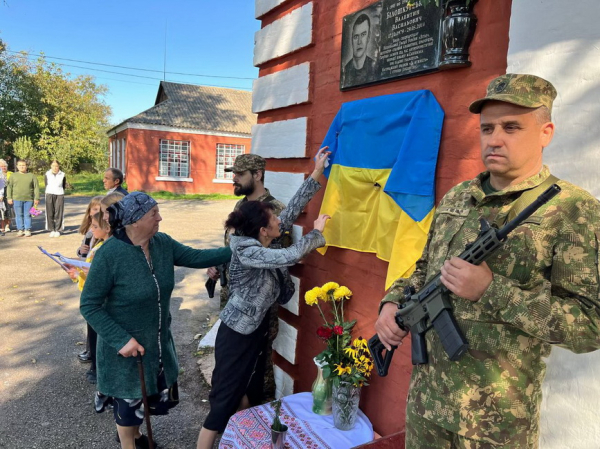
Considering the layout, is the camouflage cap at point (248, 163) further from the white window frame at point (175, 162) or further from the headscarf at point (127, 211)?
the white window frame at point (175, 162)

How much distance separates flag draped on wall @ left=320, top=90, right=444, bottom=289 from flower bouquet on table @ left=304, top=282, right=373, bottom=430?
411mm

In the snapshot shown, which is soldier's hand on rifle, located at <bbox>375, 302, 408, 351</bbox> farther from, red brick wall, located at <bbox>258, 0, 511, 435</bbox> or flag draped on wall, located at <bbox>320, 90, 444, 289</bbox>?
red brick wall, located at <bbox>258, 0, 511, 435</bbox>

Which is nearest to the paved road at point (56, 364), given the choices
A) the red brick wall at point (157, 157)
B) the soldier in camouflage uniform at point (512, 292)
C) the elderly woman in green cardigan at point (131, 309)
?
the elderly woman in green cardigan at point (131, 309)

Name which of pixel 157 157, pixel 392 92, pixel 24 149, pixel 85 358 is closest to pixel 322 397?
pixel 392 92

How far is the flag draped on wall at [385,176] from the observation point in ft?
8.09

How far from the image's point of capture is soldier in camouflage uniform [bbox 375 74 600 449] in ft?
4.56

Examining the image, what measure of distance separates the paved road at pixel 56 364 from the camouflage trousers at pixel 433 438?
239 cm

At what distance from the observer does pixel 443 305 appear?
161 cm

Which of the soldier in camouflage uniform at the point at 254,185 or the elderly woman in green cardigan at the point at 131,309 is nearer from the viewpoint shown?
the elderly woman in green cardigan at the point at 131,309

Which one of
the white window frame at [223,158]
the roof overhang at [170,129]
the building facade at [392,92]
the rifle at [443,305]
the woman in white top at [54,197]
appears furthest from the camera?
the white window frame at [223,158]

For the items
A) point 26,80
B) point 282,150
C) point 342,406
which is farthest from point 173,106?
point 342,406

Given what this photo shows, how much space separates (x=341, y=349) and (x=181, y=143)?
24066 mm

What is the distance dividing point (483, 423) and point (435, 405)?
184 mm

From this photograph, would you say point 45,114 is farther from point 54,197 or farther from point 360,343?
point 360,343
